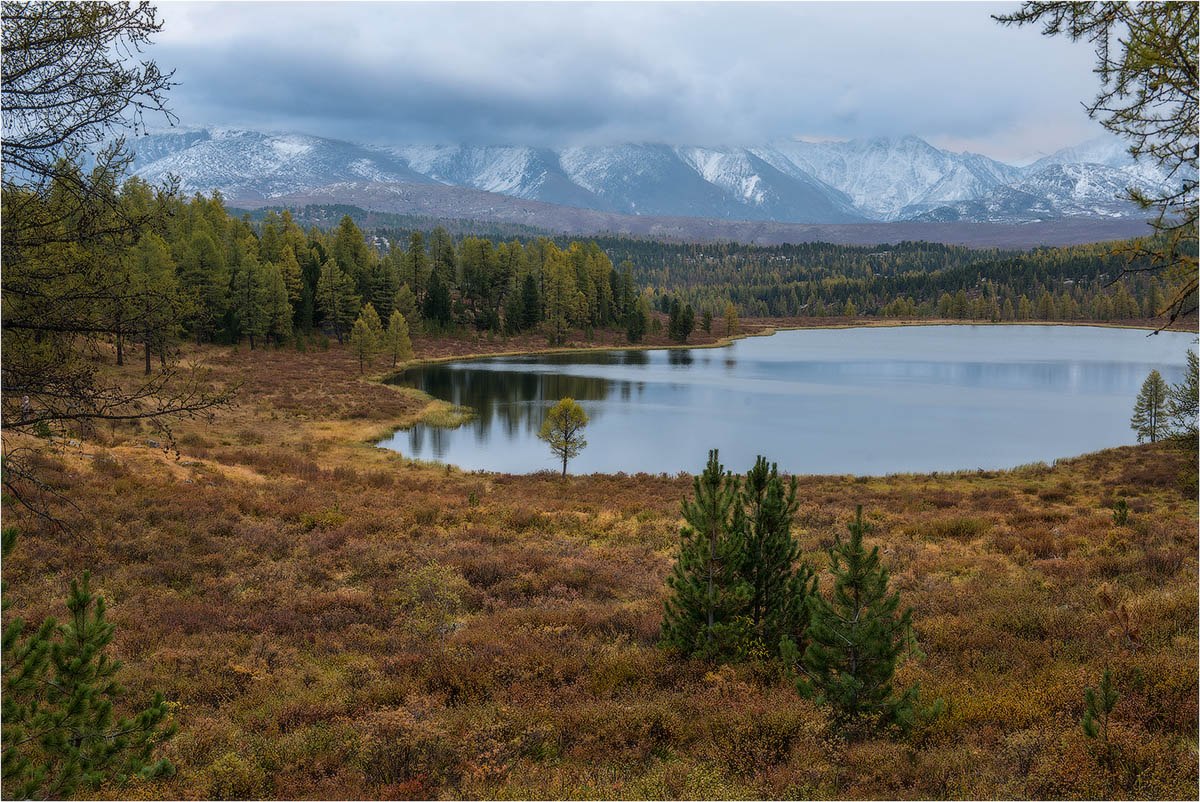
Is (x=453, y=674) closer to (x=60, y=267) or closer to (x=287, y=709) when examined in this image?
(x=287, y=709)

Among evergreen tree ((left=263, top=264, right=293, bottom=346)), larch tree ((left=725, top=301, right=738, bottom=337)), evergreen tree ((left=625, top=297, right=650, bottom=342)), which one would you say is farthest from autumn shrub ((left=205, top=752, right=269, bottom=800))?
larch tree ((left=725, top=301, right=738, bottom=337))

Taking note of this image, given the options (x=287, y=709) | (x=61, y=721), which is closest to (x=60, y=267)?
(x=61, y=721)

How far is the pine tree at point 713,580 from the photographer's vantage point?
9906mm

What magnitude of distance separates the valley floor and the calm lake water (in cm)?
1616

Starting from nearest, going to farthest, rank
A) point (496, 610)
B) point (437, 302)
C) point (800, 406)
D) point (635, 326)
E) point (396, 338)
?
1. point (496, 610)
2. point (800, 406)
3. point (396, 338)
4. point (437, 302)
5. point (635, 326)

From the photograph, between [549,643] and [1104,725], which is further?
[549,643]

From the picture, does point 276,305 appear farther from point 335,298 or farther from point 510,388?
point 510,388

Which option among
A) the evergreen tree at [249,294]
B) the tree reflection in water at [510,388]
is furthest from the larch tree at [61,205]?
the evergreen tree at [249,294]

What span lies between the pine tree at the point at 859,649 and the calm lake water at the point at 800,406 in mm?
30783

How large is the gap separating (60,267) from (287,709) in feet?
18.9

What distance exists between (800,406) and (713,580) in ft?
172

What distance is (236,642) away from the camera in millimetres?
11250

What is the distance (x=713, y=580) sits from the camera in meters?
10.1

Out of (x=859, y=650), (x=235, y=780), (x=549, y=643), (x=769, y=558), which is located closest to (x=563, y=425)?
(x=549, y=643)
